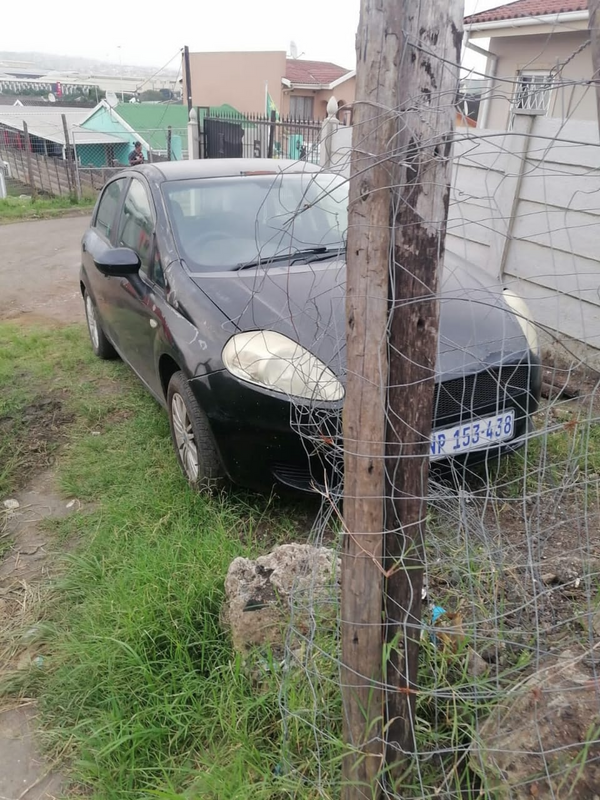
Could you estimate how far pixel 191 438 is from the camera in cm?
314

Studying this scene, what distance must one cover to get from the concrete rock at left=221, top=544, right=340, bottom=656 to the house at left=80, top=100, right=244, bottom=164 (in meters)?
18.6

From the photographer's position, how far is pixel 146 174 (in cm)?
397

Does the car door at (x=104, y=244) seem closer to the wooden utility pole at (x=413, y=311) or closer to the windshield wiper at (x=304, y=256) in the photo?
the windshield wiper at (x=304, y=256)

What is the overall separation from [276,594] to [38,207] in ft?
44.9

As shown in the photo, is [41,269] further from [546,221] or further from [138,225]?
[546,221]

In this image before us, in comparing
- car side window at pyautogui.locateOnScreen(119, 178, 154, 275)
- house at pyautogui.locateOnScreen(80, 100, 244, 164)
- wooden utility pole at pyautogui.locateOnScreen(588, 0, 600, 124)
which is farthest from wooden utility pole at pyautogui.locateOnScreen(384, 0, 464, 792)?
house at pyautogui.locateOnScreen(80, 100, 244, 164)

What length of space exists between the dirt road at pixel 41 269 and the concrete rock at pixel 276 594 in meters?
5.12

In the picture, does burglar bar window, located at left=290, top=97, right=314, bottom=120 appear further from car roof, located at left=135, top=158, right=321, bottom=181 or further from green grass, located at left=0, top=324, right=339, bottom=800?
green grass, located at left=0, top=324, right=339, bottom=800

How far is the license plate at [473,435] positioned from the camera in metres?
2.62

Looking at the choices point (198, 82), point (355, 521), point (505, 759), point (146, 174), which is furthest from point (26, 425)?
point (198, 82)

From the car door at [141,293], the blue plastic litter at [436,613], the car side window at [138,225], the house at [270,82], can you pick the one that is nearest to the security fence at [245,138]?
the car side window at [138,225]

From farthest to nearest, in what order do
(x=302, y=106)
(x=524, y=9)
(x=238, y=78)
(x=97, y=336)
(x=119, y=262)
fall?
(x=238, y=78), (x=302, y=106), (x=524, y=9), (x=97, y=336), (x=119, y=262)

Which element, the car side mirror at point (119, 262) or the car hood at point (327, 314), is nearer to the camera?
the car hood at point (327, 314)

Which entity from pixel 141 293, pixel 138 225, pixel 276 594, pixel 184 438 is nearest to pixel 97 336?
pixel 138 225
